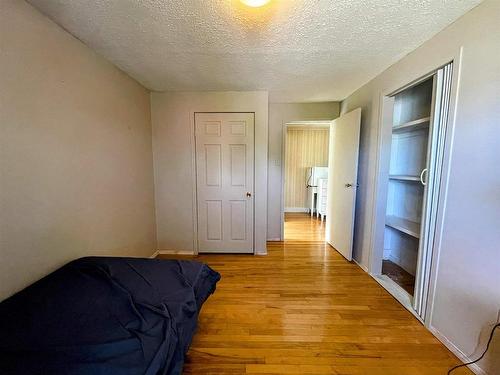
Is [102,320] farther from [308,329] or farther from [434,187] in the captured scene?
[434,187]

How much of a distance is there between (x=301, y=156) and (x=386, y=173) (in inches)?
135

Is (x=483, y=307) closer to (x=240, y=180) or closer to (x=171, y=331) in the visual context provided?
(x=171, y=331)

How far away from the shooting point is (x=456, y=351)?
1.42 m

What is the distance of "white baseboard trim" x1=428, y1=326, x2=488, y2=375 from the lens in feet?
4.24

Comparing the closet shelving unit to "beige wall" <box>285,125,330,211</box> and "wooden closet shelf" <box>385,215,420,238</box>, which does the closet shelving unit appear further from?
"beige wall" <box>285,125,330,211</box>

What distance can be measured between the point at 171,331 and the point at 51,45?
76.6 inches

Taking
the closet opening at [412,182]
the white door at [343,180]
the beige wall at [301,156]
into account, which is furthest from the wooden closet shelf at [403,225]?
the beige wall at [301,156]

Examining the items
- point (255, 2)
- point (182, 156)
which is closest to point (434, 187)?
point (255, 2)

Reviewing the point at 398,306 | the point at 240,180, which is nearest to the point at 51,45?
the point at 240,180

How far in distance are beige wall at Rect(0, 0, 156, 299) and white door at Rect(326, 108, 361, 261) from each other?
269cm

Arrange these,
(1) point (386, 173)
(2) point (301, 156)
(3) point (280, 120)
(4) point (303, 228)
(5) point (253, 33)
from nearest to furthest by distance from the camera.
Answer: (5) point (253, 33)
(1) point (386, 173)
(3) point (280, 120)
(4) point (303, 228)
(2) point (301, 156)

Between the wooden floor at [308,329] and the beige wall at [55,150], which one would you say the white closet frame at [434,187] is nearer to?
the wooden floor at [308,329]

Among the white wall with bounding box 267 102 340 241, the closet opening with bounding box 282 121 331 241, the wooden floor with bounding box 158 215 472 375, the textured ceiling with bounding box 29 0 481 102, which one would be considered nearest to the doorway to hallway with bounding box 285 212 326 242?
the closet opening with bounding box 282 121 331 241

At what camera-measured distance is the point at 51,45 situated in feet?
4.66
